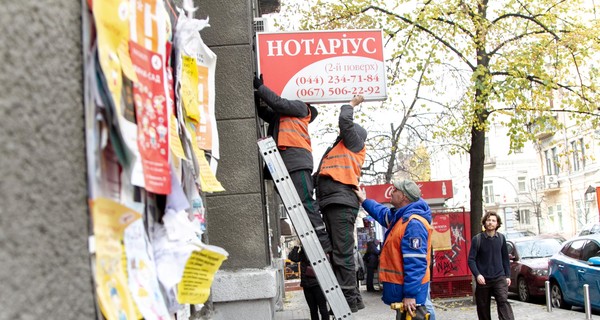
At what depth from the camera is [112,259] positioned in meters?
1.72

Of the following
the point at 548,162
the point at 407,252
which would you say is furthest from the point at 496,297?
the point at 548,162

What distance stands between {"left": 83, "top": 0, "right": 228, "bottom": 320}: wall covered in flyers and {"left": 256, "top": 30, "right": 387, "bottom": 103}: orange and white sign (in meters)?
3.43

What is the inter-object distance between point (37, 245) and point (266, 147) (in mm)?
4120

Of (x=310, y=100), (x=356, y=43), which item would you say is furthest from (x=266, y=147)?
(x=356, y=43)

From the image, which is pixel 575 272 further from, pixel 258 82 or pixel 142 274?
pixel 142 274

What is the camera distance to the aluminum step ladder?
5422mm

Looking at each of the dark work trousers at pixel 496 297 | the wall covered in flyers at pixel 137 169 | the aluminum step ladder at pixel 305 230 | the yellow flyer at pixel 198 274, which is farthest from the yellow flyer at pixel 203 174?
the dark work trousers at pixel 496 297

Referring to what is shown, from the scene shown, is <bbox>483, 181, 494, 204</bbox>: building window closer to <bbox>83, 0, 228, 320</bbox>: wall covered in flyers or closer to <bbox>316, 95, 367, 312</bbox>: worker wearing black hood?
<bbox>316, 95, 367, 312</bbox>: worker wearing black hood

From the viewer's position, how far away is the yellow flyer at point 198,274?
2145mm

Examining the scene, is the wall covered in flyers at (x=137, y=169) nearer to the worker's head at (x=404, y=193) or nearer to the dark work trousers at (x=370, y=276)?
the worker's head at (x=404, y=193)

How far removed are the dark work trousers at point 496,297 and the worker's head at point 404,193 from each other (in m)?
4.10

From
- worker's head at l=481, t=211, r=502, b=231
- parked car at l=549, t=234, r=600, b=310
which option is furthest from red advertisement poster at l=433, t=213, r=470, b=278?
worker's head at l=481, t=211, r=502, b=231

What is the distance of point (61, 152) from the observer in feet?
4.73

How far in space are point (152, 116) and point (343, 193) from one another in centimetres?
420
